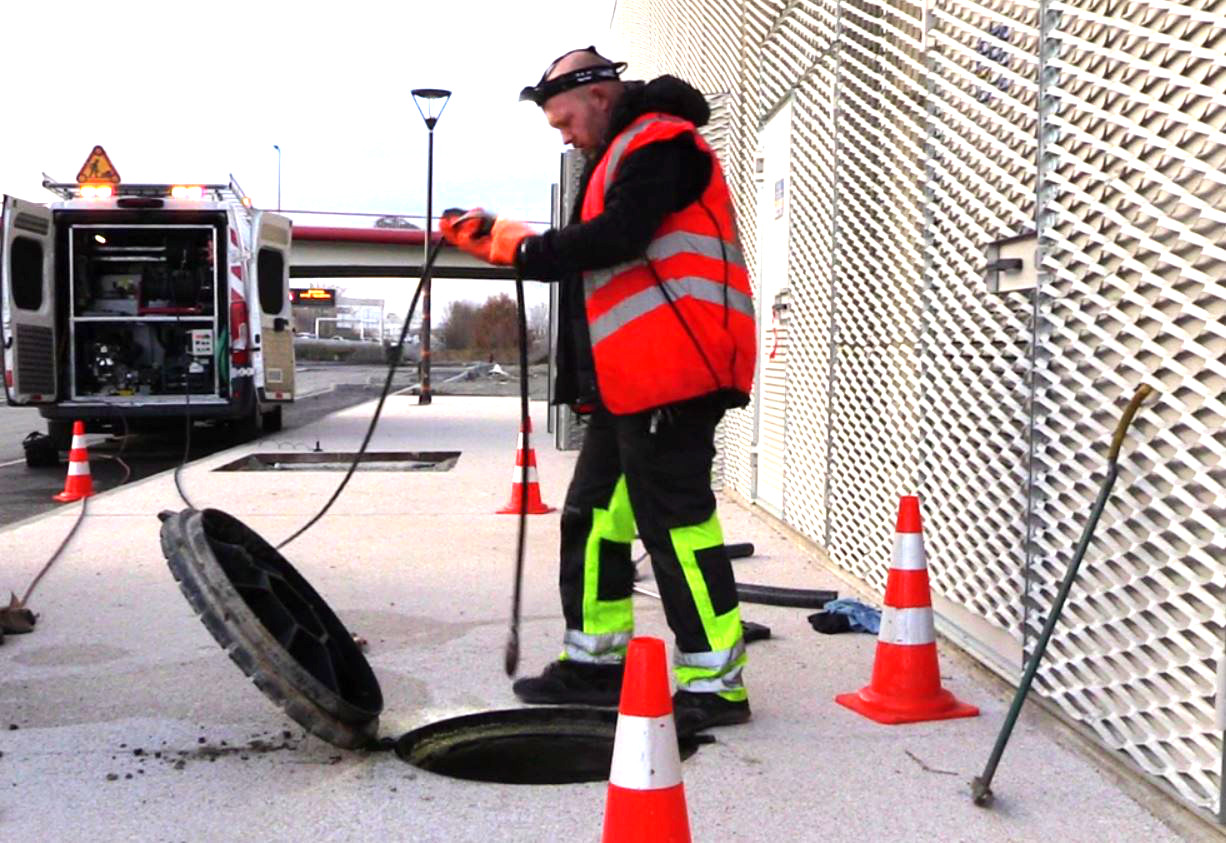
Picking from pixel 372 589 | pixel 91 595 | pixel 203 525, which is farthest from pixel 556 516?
pixel 203 525

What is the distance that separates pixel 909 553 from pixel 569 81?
1794 millimetres

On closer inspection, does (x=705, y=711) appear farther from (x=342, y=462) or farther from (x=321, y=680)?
(x=342, y=462)

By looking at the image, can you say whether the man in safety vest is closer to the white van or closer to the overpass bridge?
the white van

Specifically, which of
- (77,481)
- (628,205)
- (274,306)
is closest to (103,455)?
(274,306)

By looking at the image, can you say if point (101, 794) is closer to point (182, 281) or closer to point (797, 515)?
point (797, 515)

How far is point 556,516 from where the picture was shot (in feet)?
27.6

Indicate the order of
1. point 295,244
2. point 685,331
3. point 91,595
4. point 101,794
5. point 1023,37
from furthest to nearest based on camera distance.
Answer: point 295,244 < point 91,595 < point 1023,37 < point 685,331 < point 101,794

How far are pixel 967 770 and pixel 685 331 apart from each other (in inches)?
56.1

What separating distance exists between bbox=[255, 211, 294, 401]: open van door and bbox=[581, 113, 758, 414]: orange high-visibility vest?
443 inches

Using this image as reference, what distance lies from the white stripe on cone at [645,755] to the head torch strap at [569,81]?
212cm

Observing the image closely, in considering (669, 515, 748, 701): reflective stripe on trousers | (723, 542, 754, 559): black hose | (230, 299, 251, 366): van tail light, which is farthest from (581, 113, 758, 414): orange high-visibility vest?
(230, 299, 251, 366): van tail light

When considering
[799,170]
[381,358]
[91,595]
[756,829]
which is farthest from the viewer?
[381,358]

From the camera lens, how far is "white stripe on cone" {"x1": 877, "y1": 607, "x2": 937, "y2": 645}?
12.6 feet

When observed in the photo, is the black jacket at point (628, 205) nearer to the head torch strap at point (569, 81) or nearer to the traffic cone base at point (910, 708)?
the head torch strap at point (569, 81)
